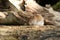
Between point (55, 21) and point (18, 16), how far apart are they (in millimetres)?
2319

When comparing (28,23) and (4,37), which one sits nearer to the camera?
(4,37)

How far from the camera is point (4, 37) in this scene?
10.4 meters

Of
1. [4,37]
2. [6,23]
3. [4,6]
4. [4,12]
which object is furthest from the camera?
[4,6]

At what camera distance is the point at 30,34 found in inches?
422

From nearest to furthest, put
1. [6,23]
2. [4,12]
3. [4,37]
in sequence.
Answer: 1. [4,37]
2. [6,23]
3. [4,12]

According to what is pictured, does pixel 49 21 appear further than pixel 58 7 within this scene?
No

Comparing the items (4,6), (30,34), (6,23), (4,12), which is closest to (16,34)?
(30,34)

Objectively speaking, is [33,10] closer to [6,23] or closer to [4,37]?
[6,23]

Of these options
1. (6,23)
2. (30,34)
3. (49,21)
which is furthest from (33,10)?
(30,34)

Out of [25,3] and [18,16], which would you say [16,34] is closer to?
[18,16]

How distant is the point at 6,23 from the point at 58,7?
22.1ft

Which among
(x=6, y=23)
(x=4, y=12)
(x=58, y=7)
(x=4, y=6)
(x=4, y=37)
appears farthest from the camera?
(x=58, y=7)

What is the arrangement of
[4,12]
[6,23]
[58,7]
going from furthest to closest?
1. [58,7]
2. [4,12]
3. [6,23]

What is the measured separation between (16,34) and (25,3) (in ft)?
17.9
